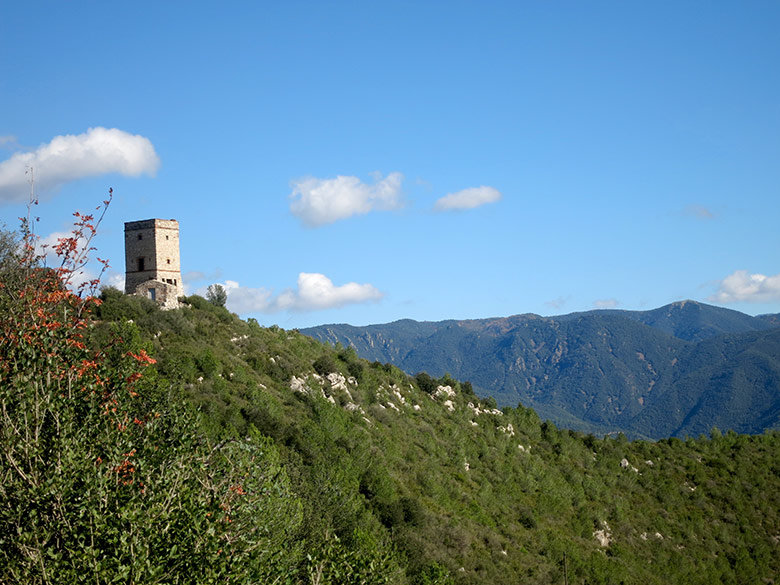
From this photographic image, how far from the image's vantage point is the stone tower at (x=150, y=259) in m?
54.2

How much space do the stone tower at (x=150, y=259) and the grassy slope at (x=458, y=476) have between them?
216cm

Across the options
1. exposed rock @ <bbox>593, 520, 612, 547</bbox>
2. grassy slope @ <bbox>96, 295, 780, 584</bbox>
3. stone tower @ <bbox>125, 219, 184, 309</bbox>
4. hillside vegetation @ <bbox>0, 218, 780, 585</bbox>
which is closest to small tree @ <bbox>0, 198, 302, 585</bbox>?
hillside vegetation @ <bbox>0, 218, 780, 585</bbox>

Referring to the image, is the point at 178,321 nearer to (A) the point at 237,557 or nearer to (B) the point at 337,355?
(B) the point at 337,355

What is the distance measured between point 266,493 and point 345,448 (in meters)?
27.7

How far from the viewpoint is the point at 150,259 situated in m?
54.7

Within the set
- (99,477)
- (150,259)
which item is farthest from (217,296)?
(99,477)

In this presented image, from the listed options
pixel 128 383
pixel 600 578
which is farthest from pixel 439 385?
pixel 128 383

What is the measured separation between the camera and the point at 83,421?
1891 cm

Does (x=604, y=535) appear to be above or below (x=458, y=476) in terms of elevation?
below

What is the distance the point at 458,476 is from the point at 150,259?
28623mm

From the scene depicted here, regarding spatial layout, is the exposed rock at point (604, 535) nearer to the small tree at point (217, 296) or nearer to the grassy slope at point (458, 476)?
the grassy slope at point (458, 476)

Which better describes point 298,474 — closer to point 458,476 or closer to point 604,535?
point 458,476

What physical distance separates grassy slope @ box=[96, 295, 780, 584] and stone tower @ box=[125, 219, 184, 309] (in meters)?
2.16

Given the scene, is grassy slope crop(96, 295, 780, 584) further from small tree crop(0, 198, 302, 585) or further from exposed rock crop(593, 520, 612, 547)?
small tree crop(0, 198, 302, 585)
